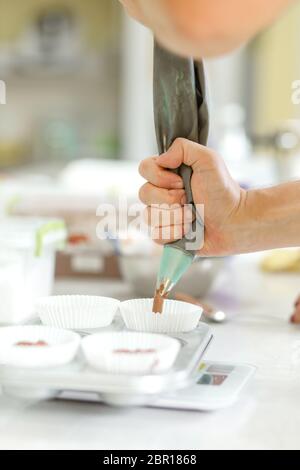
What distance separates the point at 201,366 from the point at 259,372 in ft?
0.34

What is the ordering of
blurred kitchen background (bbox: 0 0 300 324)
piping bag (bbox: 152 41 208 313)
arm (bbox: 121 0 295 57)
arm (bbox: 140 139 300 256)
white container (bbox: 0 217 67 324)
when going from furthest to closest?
blurred kitchen background (bbox: 0 0 300 324), white container (bbox: 0 217 67 324), arm (bbox: 140 139 300 256), piping bag (bbox: 152 41 208 313), arm (bbox: 121 0 295 57)

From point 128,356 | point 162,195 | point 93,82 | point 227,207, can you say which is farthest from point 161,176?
point 93,82

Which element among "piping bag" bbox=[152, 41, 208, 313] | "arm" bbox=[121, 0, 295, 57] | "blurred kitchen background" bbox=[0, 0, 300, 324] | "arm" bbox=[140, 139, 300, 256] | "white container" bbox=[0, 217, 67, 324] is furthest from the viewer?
"blurred kitchen background" bbox=[0, 0, 300, 324]

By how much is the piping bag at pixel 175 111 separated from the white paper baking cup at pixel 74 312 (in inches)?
2.2

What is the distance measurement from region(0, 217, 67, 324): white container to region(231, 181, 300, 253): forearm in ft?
0.99

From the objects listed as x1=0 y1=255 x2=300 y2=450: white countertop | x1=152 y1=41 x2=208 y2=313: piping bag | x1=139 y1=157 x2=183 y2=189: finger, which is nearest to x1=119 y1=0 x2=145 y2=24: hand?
x1=152 y1=41 x2=208 y2=313: piping bag

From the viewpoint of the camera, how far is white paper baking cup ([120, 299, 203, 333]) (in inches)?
35.5

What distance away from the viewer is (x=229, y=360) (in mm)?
1014

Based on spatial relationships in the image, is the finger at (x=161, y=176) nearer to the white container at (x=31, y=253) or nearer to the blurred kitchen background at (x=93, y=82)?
the white container at (x=31, y=253)

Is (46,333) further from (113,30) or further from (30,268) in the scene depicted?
(113,30)

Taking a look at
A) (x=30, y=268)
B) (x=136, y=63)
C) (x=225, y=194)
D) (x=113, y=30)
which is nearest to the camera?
(x=225, y=194)

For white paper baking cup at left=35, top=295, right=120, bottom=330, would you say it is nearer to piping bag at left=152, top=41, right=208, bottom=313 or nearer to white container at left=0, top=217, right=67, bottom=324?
piping bag at left=152, top=41, right=208, bottom=313

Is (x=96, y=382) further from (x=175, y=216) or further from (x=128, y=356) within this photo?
(x=175, y=216)

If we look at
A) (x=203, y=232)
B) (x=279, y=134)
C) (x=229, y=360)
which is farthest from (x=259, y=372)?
(x=279, y=134)
